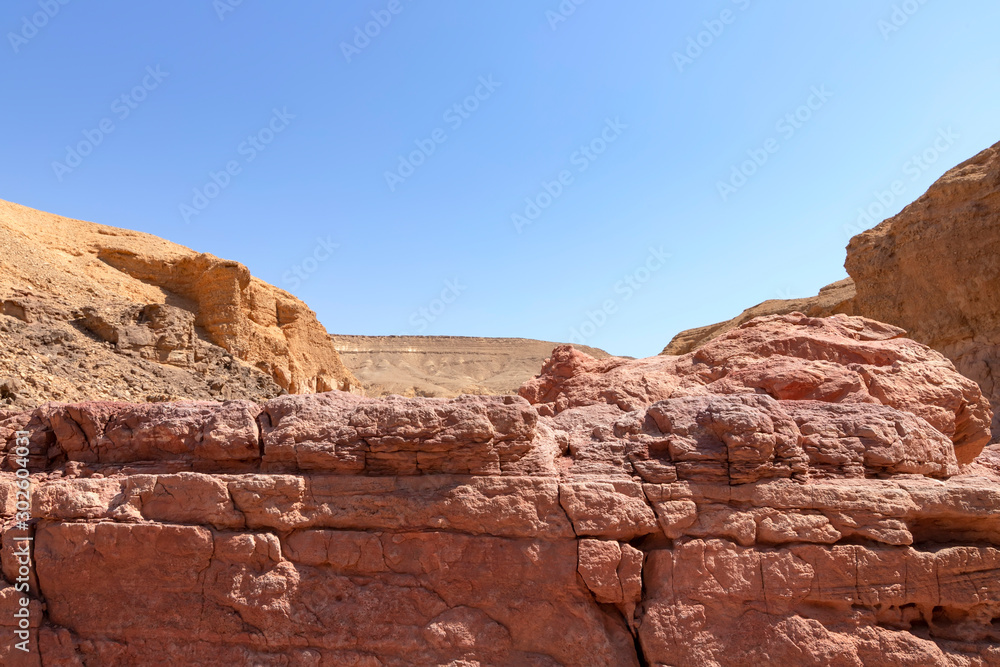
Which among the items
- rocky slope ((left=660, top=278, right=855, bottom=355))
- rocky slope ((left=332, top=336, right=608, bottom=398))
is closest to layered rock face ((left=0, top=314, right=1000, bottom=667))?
rocky slope ((left=660, top=278, right=855, bottom=355))

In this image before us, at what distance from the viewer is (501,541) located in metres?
3.35

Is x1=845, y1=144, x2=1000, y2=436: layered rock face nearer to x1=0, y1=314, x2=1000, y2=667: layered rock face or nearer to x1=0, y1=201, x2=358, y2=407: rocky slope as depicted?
x1=0, y1=314, x2=1000, y2=667: layered rock face

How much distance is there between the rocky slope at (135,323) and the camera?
1273 cm

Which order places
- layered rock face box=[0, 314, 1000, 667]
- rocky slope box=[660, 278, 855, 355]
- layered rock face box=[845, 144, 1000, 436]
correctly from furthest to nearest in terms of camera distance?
rocky slope box=[660, 278, 855, 355], layered rock face box=[845, 144, 1000, 436], layered rock face box=[0, 314, 1000, 667]

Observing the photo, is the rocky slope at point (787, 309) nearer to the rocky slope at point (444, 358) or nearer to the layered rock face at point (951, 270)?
the layered rock face at point (951, 270)

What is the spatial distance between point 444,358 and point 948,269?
65.8m

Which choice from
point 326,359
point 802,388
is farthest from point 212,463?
point 326,359

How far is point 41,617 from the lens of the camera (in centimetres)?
338

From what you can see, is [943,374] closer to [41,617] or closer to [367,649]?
[367,649]

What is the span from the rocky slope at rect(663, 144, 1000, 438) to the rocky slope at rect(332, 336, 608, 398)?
164 ft

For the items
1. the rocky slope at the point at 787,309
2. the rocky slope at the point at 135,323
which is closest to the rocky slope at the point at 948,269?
the rocky slope at the point at 787,309

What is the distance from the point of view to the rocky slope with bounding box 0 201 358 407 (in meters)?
12.7

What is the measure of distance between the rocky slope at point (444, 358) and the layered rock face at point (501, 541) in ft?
201

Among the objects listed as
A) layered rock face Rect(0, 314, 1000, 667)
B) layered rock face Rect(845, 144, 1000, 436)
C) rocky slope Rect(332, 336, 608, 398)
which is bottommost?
layered rock face Rect(0, 314, 1000, 667)
